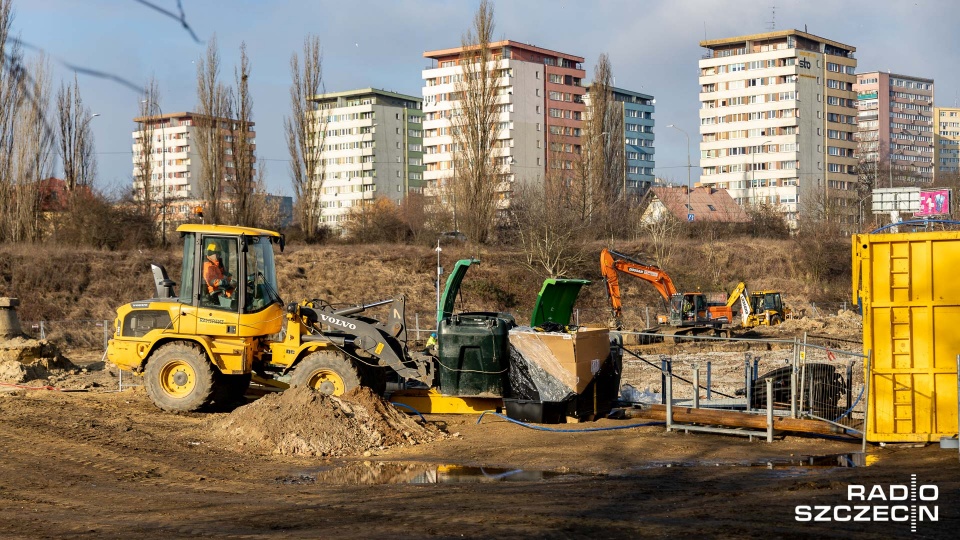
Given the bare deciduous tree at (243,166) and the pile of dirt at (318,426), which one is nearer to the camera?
the pile of dirt at (318,426)

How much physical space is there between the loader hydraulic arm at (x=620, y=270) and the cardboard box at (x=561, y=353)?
1757 cm

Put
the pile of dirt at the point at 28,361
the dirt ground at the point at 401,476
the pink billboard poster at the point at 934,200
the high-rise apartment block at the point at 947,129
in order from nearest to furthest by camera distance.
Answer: the dirt ground at the point at 401,476 < the pile of dirt at the point at 28,361 < the pink billboard poster at the point at 934,200 < the high-rise apartment block at the point at 947,129

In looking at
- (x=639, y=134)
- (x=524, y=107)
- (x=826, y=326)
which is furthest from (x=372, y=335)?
(x=639, y=134)

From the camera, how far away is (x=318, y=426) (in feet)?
41.9

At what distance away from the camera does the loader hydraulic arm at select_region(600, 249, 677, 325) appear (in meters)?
32.1

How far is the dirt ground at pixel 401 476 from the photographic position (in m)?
8.16

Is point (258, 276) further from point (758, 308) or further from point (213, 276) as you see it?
point (758, 308)

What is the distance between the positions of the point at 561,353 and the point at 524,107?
7683cm

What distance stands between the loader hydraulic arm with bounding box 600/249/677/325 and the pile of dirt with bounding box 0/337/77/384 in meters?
16.7

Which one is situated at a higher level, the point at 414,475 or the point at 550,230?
the point at 550,230

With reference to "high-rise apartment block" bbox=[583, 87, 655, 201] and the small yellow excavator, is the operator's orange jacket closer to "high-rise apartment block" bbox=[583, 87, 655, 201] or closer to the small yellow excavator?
the small yellow excavator

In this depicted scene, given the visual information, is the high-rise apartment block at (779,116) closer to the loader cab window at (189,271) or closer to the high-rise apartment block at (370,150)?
the high-rise apartment block at (370,150)

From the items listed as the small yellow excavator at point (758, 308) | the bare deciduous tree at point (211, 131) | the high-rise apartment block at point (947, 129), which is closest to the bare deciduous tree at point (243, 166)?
the bare deciduous tree at point (211, 131)

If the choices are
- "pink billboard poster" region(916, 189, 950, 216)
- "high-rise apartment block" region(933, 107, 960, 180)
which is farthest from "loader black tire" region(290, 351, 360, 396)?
"high-rise apartment block" region(933, 107, 960, 180)
